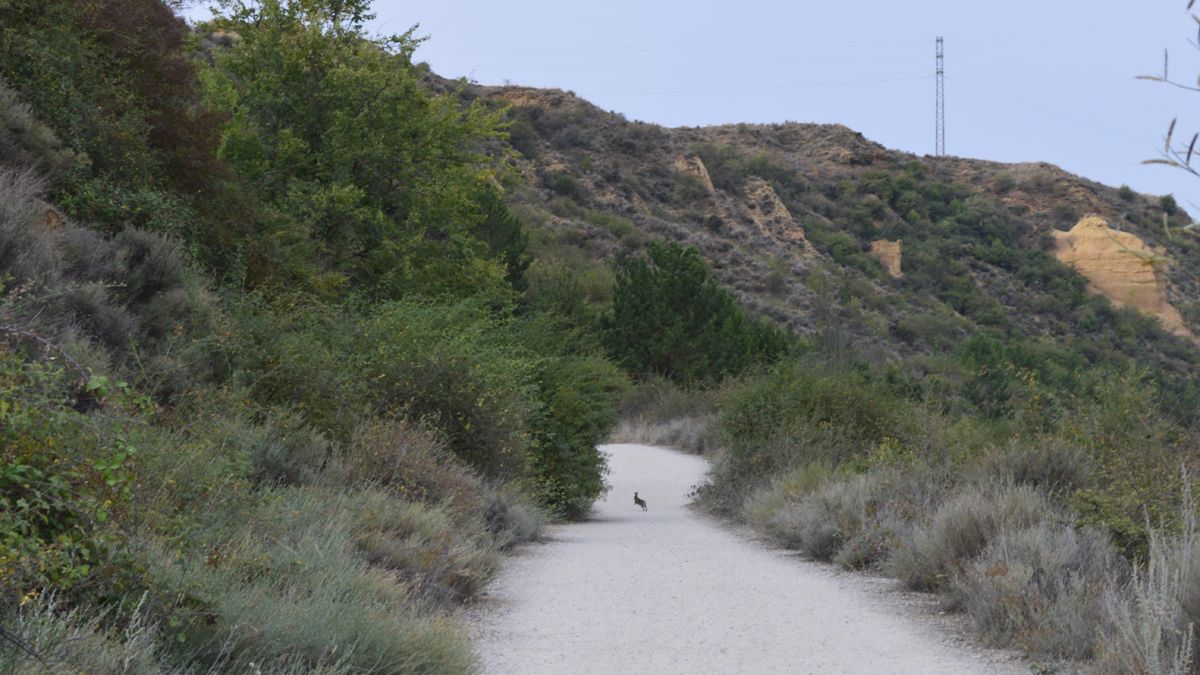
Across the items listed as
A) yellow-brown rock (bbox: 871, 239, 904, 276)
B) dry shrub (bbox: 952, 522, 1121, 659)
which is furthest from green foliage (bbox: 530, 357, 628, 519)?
yellow-brown rock (bbox: 871, 239, 904, 276)

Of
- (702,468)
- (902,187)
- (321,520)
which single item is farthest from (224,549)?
(902,187)

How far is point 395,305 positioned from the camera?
17.5 m

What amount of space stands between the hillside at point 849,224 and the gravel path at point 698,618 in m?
42.3

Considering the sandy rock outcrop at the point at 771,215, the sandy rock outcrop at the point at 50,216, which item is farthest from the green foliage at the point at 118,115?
the sandy rock outcrop at the point at 771,215

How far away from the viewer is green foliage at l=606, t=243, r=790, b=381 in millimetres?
40812

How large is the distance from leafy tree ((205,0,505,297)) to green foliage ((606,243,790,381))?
14.9 meters

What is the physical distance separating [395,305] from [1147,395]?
10003 mm

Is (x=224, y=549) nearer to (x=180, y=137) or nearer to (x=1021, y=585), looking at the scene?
(x=1021, y=585)

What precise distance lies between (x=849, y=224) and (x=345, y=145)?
65667 millimetres

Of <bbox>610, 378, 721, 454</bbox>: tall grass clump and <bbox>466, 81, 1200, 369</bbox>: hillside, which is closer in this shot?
<bbox>610, 378, 721, 454</bbox>: tall grass clump

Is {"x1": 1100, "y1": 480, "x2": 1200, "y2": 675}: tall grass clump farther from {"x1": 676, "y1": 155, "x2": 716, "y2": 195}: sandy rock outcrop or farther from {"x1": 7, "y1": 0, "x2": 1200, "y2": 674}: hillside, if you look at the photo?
{"x1": 676, "y1": 155, "x2": 716, "y2": 195}: sandy rock outcrop

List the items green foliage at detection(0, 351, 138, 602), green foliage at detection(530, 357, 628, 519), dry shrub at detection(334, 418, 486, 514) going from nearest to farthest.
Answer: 1. green foliage at detection(0, 351, 138, 602)
2. dry shrub at detection(334, 418, 486, 514)
3. green foliage at detection(530, 357, 628, 519)

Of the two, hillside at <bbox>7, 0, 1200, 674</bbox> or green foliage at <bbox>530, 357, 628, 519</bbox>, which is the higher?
hillside at <bbox>7, 0, 1200, 674</bbox>


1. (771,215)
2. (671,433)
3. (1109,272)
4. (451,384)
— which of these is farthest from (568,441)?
(1109,272)
